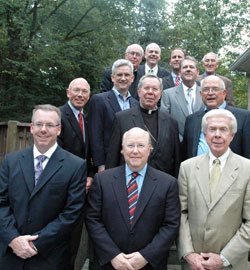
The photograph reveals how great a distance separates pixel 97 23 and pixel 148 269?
40.9 feet

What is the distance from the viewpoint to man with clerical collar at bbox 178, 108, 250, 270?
2.90 metres

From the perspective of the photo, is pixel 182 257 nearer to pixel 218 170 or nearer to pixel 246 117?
pixel 218 170

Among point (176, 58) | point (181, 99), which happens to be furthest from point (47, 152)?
point (176, 58)

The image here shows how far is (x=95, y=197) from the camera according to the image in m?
3.06

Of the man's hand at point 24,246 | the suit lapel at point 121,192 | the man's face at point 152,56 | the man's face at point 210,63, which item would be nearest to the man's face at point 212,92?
the suit lapel at point 121,192

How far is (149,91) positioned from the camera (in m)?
3.82

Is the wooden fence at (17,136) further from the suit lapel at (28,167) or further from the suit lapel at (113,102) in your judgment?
the suit lapel at (28,167)

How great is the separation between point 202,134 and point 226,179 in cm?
95

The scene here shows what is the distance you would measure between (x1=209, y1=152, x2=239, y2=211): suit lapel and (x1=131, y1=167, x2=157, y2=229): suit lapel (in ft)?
1.80

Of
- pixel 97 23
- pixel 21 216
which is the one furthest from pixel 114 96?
pixel 97 23

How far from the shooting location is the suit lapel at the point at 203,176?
2.98m

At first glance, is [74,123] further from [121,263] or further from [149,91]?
[121,263]

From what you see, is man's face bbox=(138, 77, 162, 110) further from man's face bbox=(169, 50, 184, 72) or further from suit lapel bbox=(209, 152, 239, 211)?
man's face bbox=(169, 50, 184, 72)

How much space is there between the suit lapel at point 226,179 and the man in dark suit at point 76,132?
1614mm
